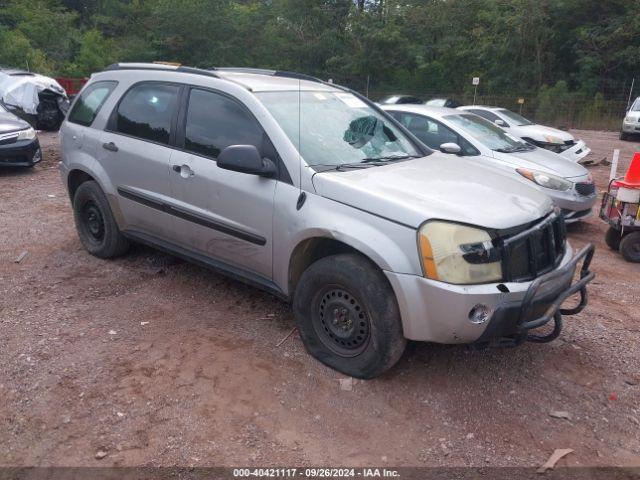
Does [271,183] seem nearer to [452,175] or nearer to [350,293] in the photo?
[350,293]

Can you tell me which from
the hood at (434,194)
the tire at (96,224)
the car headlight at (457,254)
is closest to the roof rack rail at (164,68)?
the tire at (96,224)

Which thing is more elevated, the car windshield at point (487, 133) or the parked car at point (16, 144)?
the car windshield at point (487, 133)

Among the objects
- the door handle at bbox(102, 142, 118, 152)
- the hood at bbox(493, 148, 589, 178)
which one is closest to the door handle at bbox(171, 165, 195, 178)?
the door handle at bbox(102, 142, 118, 152)

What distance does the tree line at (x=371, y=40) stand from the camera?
28.3 m

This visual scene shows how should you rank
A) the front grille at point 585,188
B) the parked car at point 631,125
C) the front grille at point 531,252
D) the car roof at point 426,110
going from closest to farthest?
the front grille at point 531,252, the front grille at point 585,188, the car roof at point 426,110, the parked car at point 631,125

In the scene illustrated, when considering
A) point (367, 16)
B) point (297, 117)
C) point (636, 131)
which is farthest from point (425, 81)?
point (297, 117)

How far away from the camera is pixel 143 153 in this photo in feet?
15.7

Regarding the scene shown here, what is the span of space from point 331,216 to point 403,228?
19.6 inches

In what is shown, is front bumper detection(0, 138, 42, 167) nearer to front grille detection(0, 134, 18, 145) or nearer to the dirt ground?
front grille detection(0, 134, 18, 145)

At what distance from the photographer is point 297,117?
13.8ft

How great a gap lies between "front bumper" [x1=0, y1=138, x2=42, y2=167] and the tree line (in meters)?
20.8

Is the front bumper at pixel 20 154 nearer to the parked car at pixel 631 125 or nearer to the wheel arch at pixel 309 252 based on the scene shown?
the wheel arch at pixel 309 252

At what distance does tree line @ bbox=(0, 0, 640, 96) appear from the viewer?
92.8ft

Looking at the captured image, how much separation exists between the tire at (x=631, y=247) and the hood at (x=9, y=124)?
9.45m
